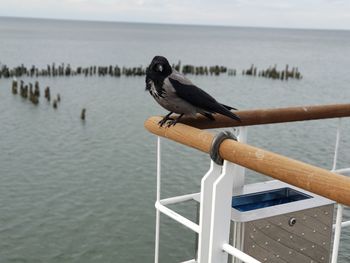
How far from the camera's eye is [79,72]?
46625mm

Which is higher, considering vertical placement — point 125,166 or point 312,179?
point 312,179

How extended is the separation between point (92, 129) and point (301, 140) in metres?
10.4

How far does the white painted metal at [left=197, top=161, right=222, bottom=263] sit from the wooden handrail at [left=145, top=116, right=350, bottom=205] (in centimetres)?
12

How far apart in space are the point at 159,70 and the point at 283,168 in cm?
131

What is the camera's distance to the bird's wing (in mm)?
2625

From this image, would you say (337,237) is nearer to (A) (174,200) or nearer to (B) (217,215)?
(B) (217,215)

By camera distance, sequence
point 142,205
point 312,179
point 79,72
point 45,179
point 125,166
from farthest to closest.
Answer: point 79,72, point 125,166, point 45,179, point 142,205, point 312,179

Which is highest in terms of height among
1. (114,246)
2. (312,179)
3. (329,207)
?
(312,179)

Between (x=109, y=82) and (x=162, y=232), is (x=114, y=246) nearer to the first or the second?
(x=162, y=232)

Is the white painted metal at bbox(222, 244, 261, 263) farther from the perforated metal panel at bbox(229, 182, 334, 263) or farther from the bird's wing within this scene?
the bird's wing

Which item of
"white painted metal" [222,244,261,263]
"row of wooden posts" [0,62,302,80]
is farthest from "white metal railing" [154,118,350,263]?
"row of wooden posts" [0,62,302,80]

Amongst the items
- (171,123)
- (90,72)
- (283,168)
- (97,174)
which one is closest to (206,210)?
(283,168)

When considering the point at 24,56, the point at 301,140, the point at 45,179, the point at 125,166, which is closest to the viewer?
the point at 45,179

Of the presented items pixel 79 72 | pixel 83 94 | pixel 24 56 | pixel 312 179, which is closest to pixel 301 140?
pixel 83 94
